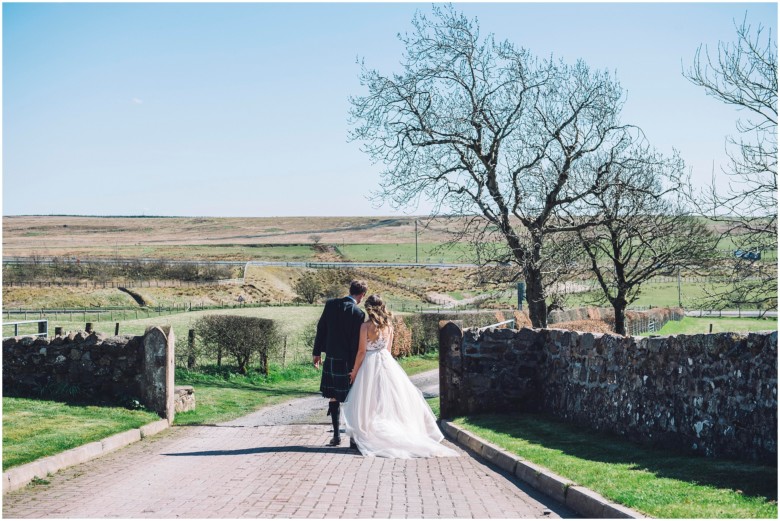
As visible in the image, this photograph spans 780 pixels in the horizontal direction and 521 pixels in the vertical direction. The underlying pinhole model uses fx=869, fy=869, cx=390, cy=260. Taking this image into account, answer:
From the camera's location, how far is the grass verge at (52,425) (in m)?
11.1

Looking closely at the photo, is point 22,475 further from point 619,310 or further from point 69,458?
point 619,310

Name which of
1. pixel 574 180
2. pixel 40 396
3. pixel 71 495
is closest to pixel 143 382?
pixel 40 396

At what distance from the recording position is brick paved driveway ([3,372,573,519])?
7.96m

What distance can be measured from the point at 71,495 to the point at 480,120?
65.5 ft

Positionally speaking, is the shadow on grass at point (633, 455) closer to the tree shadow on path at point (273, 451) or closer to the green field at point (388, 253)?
the tree shadow on path at point (273, 451)

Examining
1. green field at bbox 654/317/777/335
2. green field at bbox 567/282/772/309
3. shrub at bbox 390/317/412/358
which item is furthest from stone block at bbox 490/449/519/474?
green field at bbox 567/282/772/309

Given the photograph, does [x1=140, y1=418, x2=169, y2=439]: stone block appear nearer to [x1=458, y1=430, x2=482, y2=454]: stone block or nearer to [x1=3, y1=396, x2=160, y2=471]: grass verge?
[x1=3, y1=396, x2=160, y2=471]: grass verge

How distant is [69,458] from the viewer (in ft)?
36.3

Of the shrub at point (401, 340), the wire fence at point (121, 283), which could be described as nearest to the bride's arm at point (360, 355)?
the shrub at point (401, 340)

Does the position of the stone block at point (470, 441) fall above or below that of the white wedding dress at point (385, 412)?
below

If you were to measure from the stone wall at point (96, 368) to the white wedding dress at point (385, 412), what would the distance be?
4.51 meters

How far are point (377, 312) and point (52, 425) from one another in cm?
525

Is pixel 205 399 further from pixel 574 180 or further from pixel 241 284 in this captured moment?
pixel 241 284

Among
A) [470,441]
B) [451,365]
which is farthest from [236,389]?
[470,441]
